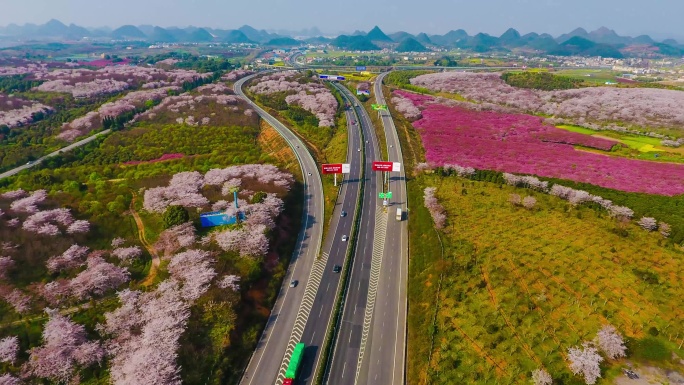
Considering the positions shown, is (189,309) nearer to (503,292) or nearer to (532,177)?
(503,292)

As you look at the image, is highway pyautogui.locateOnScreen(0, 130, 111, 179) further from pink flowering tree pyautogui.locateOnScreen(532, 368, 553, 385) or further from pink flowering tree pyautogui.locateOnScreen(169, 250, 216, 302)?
pink flowering tree pyautogui.locateOnScreen(532, 368, 553, 385)

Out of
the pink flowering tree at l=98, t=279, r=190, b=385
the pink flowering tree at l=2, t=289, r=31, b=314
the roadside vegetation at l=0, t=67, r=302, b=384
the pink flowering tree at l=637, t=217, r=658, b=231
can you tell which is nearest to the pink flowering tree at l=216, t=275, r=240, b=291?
the roadside vegetation at l=0, t=67, r=302, b=384

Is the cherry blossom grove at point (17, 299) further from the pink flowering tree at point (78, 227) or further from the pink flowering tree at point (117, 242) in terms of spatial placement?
the pink flowering tree at point (78, 227)

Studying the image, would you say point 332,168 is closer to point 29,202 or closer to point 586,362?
point 586,362

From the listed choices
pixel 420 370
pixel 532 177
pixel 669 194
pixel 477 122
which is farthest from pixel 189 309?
pixel 477 122

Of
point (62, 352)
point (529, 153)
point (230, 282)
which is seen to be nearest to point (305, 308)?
point (230, 282)
